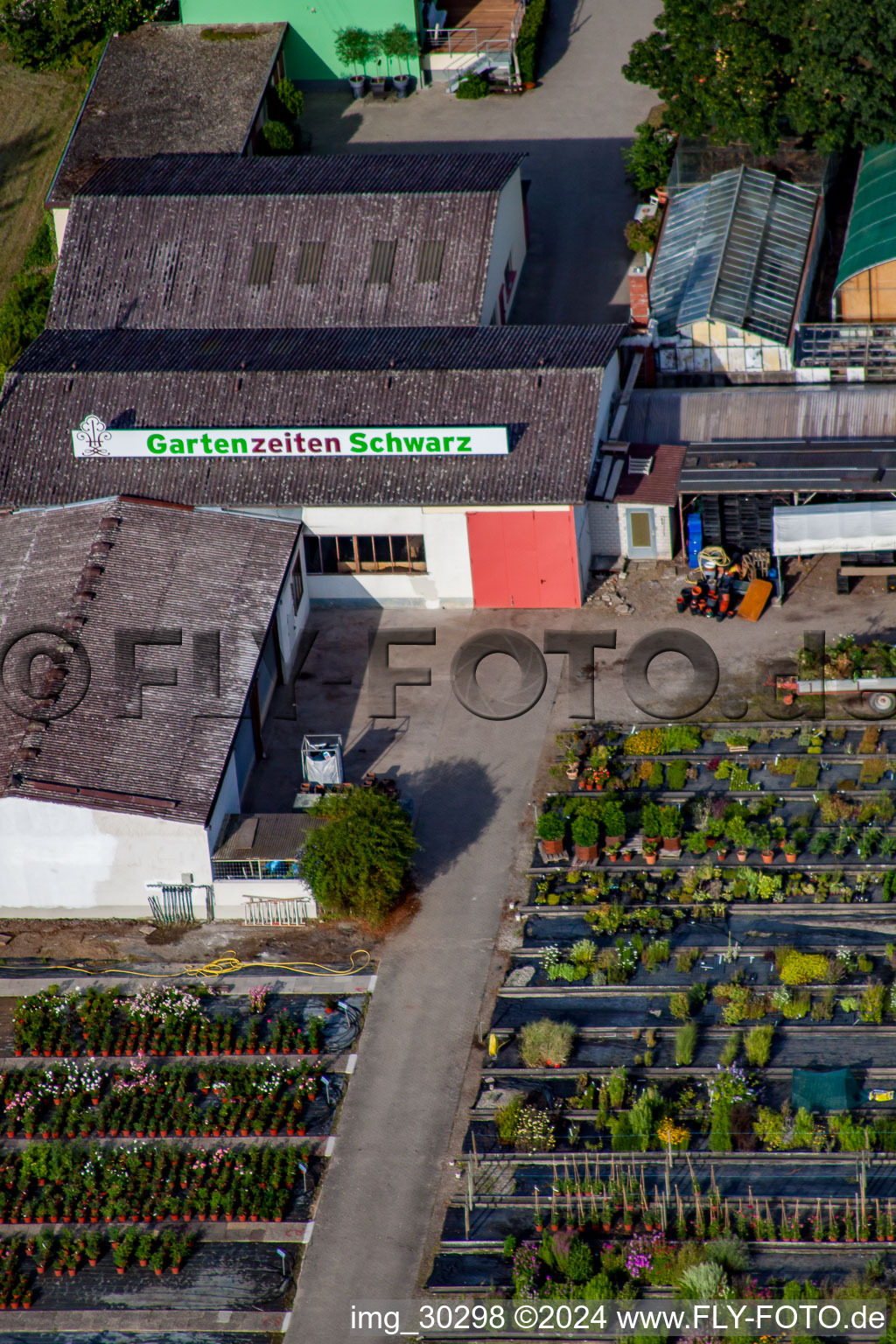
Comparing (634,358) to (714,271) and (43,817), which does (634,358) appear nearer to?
(714,271)

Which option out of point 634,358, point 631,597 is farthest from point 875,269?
point 631,597

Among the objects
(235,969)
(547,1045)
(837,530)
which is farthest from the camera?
(837,530)

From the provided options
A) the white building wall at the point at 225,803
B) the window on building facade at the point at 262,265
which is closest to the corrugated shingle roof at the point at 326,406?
the window on building facade at the point at 262,265

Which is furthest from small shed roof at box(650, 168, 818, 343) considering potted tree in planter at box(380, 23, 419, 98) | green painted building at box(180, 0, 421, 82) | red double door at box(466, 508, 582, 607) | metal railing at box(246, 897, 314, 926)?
metal railing at box(246, 897, 314, 926)

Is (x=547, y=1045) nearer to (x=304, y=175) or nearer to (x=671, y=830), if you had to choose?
(x=671, y=830)

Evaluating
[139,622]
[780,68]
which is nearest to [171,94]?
[780,68]
